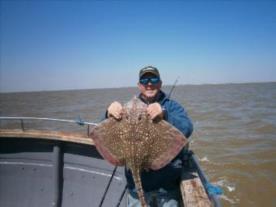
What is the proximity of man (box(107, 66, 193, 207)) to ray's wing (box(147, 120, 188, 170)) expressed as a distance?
16 centimetres

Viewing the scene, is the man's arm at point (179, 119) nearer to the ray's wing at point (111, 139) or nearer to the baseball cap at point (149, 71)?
the baseball cap at point (149, 71)

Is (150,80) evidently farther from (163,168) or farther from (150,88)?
(163,168)

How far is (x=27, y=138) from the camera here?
6.03 m

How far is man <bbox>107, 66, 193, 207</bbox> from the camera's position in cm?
350

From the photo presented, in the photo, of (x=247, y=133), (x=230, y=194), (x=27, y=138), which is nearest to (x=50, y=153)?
(x=27, y=138)

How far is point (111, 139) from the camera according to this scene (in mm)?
3355

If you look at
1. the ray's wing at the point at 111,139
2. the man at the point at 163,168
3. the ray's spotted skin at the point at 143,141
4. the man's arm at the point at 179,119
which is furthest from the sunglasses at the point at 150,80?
the ray's wing at the point at 111,139

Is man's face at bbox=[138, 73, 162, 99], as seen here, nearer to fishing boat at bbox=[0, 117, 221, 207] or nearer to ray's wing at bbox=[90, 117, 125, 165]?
ray's wing at bbox=[90, 117, 125, 165]

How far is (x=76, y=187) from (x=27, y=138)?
1.47 meters

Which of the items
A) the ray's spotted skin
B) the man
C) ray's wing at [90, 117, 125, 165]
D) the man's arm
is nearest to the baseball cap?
the man

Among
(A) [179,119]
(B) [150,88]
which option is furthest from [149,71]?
(A) [179,119]

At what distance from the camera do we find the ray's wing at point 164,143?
3176 millimetres

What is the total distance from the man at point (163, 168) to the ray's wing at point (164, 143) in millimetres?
162

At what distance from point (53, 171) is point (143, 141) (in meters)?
3.50
